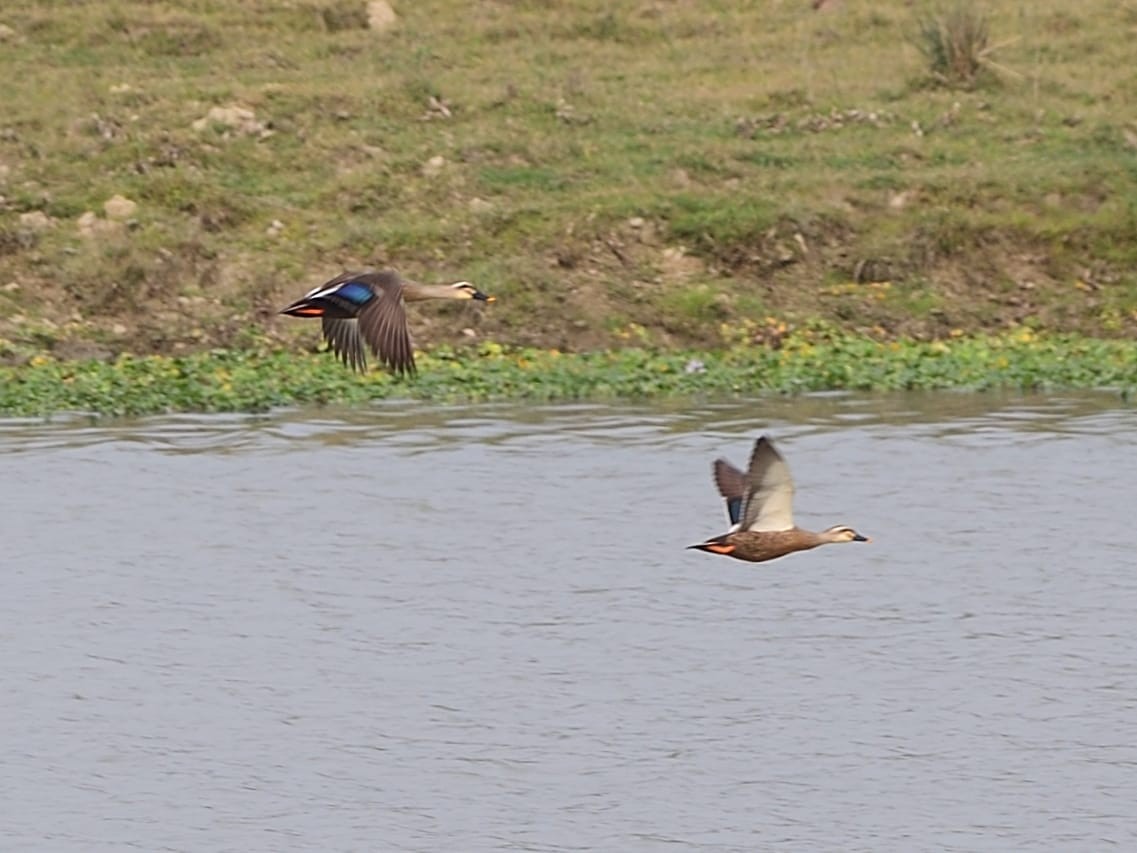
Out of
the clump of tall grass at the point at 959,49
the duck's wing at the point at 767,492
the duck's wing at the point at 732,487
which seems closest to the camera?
the duck's wing at the point at 767,492

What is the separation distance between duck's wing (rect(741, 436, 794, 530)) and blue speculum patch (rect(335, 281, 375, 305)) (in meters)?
1.93

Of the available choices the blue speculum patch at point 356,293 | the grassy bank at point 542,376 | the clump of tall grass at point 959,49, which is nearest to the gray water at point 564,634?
the grassy bank at point 542,376

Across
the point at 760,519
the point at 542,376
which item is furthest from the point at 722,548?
the point at 542,376

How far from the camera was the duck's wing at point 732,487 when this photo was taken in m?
11.0

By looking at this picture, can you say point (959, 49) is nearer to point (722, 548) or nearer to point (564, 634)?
point (564, 634)

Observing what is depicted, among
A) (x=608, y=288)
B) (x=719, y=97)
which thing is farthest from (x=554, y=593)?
(x=719, y=97)

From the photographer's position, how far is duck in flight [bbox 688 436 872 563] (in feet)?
34.9

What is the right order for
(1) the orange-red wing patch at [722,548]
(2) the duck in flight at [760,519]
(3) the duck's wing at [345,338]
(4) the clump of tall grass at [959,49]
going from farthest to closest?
(4) the clump of tall grass at [959,49]
(3) the duck's wing at [345,338]
(1) the orange-red wing patch at [722,548]
(2) the duck in flight at [760,519]

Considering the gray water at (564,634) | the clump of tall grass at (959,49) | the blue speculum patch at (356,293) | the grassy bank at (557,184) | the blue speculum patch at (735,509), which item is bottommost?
the gray water at (564,634)

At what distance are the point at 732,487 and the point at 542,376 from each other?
6.69 m

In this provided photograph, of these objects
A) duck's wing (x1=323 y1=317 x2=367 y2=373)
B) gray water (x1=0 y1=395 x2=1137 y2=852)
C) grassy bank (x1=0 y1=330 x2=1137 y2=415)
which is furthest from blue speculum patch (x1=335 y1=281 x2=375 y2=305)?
grassy bank (x1=0 y1=330 x2=1137 y2=415)

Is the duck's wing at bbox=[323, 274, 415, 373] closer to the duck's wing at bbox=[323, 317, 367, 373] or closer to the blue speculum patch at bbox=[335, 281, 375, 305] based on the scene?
the blue speculum patch at bbox=[335, 281, 375, 305]

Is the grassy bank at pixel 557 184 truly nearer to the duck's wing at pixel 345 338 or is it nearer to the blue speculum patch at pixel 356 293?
the duck's wing at pixel 345 338

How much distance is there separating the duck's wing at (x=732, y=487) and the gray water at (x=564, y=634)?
0.84 metres
